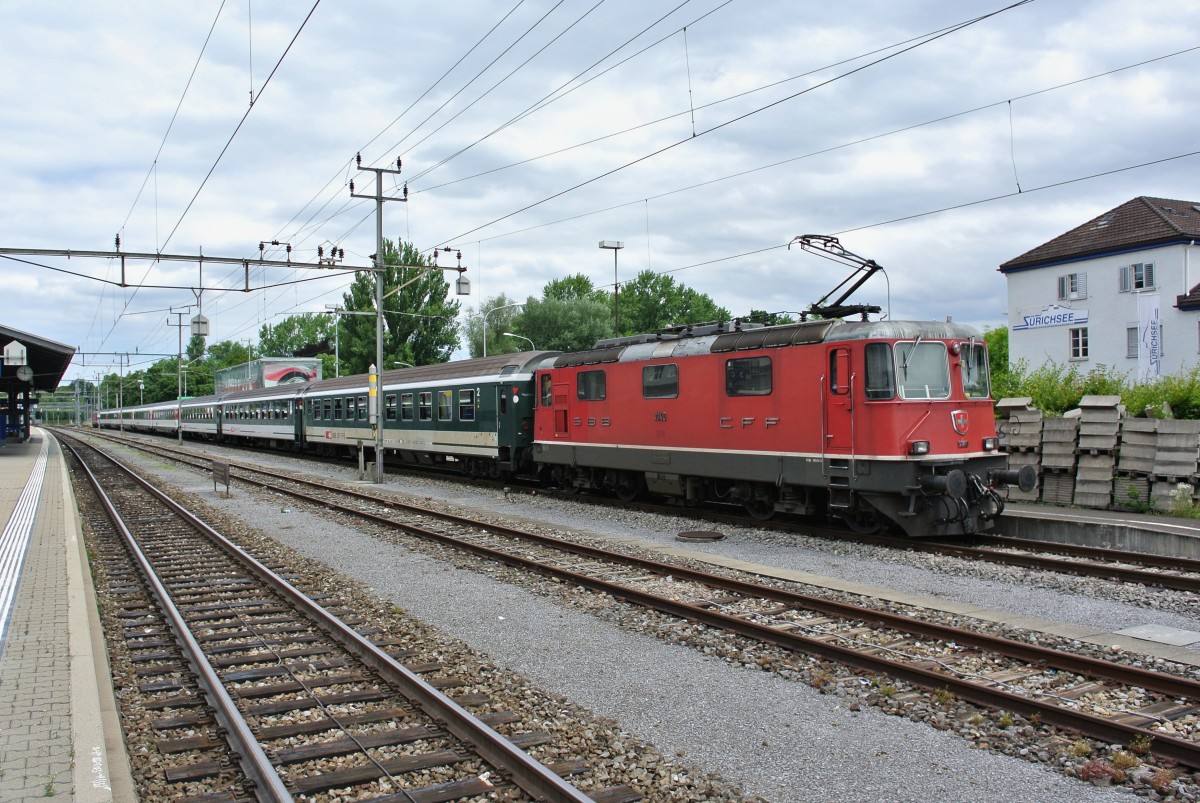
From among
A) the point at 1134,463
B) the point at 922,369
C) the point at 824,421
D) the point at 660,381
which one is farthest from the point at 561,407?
the point at 1134,463

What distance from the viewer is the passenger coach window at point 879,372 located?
1230 cm

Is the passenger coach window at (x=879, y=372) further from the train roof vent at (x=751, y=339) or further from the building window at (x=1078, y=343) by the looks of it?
the building window at (x=1078, y=343)

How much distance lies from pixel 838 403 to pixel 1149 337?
27989mm

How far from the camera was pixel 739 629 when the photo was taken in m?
7.96

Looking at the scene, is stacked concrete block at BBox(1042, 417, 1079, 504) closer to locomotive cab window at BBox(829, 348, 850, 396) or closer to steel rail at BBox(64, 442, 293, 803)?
locomotive cab window at BBox(829, 348, 850, 396)

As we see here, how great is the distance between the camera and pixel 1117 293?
35875 millimetres

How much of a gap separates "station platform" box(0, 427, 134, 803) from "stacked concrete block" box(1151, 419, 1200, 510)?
1576cm

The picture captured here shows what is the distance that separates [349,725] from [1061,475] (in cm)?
1497

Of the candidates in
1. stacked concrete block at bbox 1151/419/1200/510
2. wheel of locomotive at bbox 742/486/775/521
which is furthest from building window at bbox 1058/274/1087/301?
wheel of locomotive at bbox 742/486/775/521

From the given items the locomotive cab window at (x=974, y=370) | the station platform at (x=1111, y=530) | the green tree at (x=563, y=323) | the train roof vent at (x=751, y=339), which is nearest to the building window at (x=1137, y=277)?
the station platform at (x=1111, y=530)

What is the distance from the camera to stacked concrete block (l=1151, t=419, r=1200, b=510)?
14.7m

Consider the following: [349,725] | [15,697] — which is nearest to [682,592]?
[349,725]

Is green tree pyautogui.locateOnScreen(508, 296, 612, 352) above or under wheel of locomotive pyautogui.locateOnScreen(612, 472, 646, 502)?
above

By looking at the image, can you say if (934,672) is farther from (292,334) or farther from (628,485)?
(292,334)
